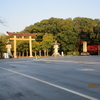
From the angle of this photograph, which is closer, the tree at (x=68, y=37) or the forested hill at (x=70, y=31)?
the forested hill at (x=70, y=31)

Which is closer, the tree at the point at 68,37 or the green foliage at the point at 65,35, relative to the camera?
the green foliage at the point at 65,35

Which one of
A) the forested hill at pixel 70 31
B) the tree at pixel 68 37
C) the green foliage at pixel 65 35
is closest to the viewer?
the forested hill at pixel 70 31

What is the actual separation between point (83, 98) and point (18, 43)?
4678 centimetres

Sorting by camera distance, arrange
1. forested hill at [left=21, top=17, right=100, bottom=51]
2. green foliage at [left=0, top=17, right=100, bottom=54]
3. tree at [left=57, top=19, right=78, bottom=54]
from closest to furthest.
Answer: forested hill at [left=21, top=17, right=100, bottom=51]
green foliage at [left=0, top=17, right=100, bottom=54]
tree at [left=57, top=19, right=78, bottom=54]

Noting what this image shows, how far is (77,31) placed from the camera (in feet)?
164

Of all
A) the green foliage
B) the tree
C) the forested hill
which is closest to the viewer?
the forested hill

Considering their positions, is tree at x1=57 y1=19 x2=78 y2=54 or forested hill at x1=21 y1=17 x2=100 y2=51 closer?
forested hill at x1=21 y1=17 x2=100 y2=51

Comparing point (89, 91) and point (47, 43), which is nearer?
point (89, 91)

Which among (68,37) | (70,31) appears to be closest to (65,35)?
(68,37)

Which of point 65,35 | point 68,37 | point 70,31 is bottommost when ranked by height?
point 68,37

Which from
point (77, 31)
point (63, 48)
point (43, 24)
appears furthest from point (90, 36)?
point (43, 24)

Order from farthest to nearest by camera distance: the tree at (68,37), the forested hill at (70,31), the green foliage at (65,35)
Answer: the tree at (68,37)
the green foliage at (65,35)
the forested hill at (70,31)

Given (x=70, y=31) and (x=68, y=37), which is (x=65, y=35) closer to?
(x=68, y=37)

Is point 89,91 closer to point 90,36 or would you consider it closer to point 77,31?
point 90,36
